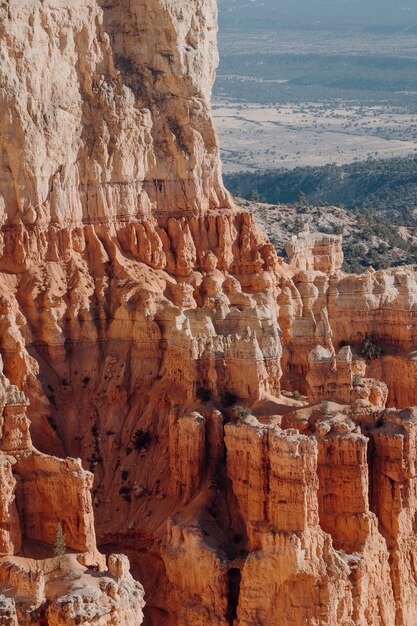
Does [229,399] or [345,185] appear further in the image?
[345,185]

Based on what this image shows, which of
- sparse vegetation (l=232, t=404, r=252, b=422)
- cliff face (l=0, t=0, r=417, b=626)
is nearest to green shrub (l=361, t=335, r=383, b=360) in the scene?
cliff face (l=0, t=0, r=417, b=626)

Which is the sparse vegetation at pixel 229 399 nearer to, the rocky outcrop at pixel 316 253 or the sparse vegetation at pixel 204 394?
the sparse vegetation at pixel 204 394

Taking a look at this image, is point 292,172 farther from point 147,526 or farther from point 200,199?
point 147,526

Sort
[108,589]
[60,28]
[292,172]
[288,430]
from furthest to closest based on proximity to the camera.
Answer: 1. [292,172]
2. [60,28]
3. [288,430]
4. [108,589]

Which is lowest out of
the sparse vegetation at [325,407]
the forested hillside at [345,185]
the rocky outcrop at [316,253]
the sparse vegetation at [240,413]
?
the sparse vegetation at [240,413]

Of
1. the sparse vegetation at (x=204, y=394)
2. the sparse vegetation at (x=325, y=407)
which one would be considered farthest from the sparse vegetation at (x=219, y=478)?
the sparse vegetation at (x=325, y=407)

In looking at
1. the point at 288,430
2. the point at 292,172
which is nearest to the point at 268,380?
the point at 288,430

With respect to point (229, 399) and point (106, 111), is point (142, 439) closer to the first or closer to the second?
point (229, 399)

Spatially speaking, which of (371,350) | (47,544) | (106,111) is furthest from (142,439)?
(106,111)

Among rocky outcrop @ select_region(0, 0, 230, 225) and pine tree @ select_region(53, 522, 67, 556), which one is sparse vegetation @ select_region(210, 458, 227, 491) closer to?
pine tree @ select_region(53, 522, 67, 556)
